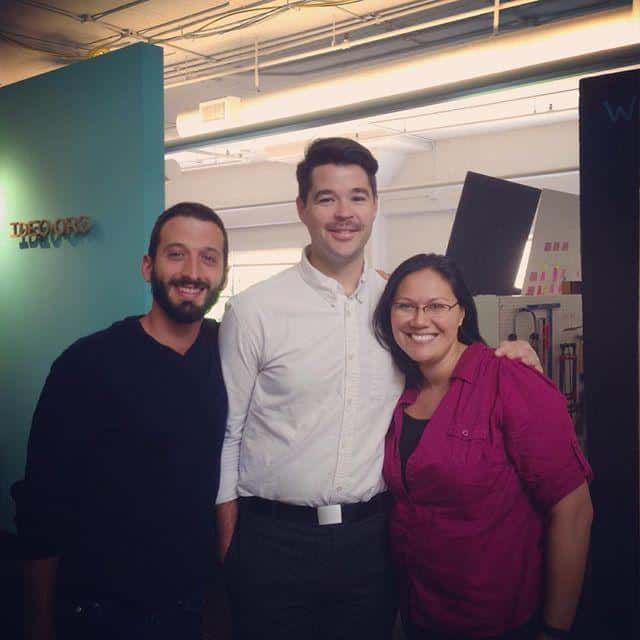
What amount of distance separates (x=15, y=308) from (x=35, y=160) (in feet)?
2.86

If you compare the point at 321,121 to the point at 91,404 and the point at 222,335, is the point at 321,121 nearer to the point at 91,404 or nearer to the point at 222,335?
the point at 222,335

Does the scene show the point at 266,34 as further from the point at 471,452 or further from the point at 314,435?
the point at 471,452

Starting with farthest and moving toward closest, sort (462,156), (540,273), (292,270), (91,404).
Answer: (462,156) < (540,273) < (292,270) < (91,404)

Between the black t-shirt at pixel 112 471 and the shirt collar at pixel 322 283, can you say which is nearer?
the black t-shirt at pixel 112 471

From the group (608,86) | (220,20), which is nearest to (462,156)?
(220,20)

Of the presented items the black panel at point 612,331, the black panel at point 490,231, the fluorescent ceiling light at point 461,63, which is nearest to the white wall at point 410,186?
the fluorescent ceiling light at point 461,63

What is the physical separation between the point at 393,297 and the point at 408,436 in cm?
40

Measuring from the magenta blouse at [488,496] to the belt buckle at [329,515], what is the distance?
20 cm

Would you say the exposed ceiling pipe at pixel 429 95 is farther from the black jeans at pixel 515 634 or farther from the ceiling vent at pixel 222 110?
the black jeans at pixel 515 634

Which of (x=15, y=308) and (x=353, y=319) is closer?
(x=353, y=319)

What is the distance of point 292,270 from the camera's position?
220cm

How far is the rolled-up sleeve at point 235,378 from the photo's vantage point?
2098mm

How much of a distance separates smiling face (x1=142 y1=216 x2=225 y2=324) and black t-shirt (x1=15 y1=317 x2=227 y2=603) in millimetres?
129

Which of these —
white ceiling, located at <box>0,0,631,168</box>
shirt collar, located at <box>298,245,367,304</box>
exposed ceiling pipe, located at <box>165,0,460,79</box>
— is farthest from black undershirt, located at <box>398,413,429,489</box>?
exposed ceiling pipe, located at <box>165,0,460,79</box>
